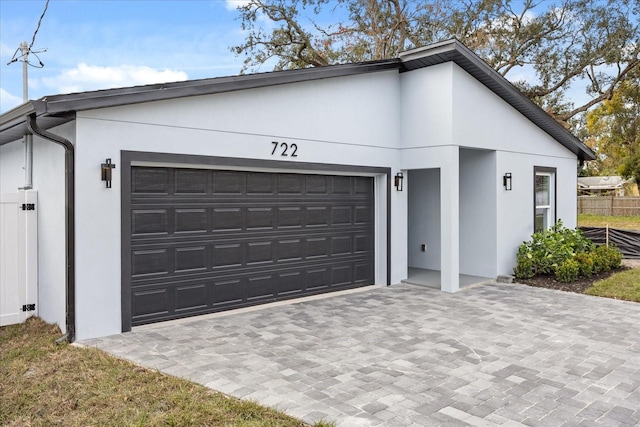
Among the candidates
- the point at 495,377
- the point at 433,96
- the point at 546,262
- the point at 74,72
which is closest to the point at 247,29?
the point at 74,72

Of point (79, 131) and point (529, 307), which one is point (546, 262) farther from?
point (79, 131)

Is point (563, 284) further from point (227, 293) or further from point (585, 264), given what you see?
point (227, 293)

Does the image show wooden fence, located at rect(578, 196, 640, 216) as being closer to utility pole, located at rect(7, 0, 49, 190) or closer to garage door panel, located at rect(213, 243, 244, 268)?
garage door panel, located at rect(213, 243, 244, 268)

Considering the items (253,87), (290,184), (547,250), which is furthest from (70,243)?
(547,250)

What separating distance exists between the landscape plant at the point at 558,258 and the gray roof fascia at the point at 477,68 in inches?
94.5

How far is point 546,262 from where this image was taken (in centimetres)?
903

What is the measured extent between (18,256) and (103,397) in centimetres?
343

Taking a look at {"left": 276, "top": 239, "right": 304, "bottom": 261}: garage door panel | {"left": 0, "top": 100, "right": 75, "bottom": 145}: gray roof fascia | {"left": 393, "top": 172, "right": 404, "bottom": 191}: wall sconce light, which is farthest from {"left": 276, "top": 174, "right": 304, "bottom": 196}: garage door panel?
{"left": 0, "top": 100, "right": 75, "bottom": 145}: gray roof fascia

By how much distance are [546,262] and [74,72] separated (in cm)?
1638

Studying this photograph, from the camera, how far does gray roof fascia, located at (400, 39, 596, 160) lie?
7777 mm

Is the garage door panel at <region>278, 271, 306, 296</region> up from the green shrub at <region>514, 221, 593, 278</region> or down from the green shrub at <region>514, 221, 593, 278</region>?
down

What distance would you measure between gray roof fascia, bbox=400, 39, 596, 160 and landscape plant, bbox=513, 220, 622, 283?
240 centimetres

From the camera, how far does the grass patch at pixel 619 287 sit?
7595mm

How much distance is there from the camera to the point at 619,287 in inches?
320
